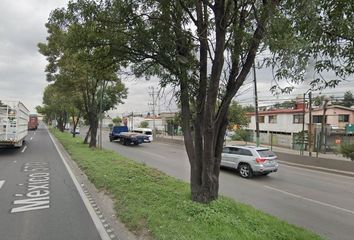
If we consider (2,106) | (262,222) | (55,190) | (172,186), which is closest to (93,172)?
(55,190)

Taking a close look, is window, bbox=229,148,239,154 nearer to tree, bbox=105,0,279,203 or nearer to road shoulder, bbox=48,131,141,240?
road shoulder, bbox=48,131,141,240

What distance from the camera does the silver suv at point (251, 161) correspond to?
16641 millimetres

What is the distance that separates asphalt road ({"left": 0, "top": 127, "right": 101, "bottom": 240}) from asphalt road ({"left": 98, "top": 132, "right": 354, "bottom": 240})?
5.08 meters

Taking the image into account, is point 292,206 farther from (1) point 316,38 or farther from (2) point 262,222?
(1) point 316,38

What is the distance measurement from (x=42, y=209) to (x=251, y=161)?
1110 centimetres

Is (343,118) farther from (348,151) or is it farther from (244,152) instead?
(244,152)

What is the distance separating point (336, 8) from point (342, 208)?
777 cm

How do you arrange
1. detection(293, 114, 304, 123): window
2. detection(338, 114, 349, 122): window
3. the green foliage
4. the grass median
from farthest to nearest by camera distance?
detection(338, 114, 349, 122): window < detection(293, 114, 304, 123): window < the green foliage < the grass median

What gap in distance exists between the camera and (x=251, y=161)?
16.8m

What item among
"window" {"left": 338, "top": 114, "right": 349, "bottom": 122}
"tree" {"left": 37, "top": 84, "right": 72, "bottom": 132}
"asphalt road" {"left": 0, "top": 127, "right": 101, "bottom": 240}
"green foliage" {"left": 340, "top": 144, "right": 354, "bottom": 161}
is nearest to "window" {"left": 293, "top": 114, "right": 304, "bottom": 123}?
"window" {"left": 338, "top": 114, "right": 349, "bottom": 122}

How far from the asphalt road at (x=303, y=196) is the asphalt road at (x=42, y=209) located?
508 cm

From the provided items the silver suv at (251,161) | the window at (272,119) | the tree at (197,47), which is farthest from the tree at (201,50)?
the window at (272,119)

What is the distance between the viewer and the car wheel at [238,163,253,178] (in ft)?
55.1

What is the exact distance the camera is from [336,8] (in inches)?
177
